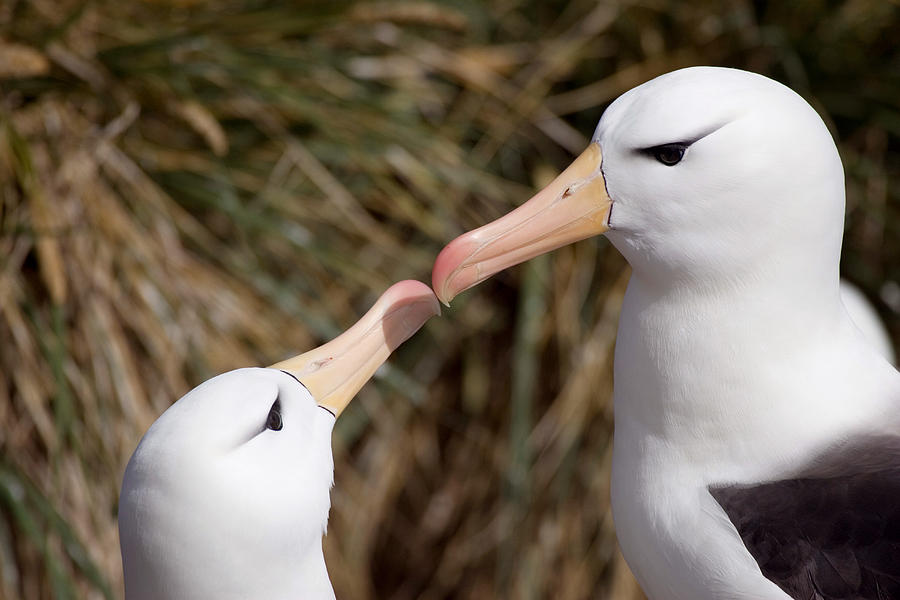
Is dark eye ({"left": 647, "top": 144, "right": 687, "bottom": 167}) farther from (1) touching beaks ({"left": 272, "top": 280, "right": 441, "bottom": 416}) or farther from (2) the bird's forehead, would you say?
(1) touching beaks ({"left": 272, "top": 280, "right": 441, "bottom": 416})

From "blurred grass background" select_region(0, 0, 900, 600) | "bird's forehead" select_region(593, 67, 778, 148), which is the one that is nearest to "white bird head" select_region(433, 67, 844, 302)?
"bird's forehead" select_region(593, 67, 778, 148)

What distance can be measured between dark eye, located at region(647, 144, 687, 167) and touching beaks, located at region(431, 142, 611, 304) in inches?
5.2

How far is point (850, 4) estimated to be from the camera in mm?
4785

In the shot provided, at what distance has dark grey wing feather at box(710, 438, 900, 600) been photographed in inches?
86.3

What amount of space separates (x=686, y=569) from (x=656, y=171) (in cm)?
76

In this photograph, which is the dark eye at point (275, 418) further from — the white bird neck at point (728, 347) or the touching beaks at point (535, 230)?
the white bird neck at point (728, 347)

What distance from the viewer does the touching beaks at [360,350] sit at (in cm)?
245

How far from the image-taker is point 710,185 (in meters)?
2.25

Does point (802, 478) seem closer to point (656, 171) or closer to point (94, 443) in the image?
point (656, 171)

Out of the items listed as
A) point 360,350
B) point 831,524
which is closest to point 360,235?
point 360,350

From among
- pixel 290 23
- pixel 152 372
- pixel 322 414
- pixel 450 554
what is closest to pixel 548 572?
pixel 450 554

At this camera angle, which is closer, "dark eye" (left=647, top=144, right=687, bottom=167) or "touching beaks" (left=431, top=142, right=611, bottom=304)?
"dark eye" (left=647, top=144, right=687, bottom=167)

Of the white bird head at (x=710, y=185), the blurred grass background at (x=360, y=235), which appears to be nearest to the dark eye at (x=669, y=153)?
the white bird head at (x=710, y=185)

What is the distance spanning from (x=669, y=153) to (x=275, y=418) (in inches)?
34.6
